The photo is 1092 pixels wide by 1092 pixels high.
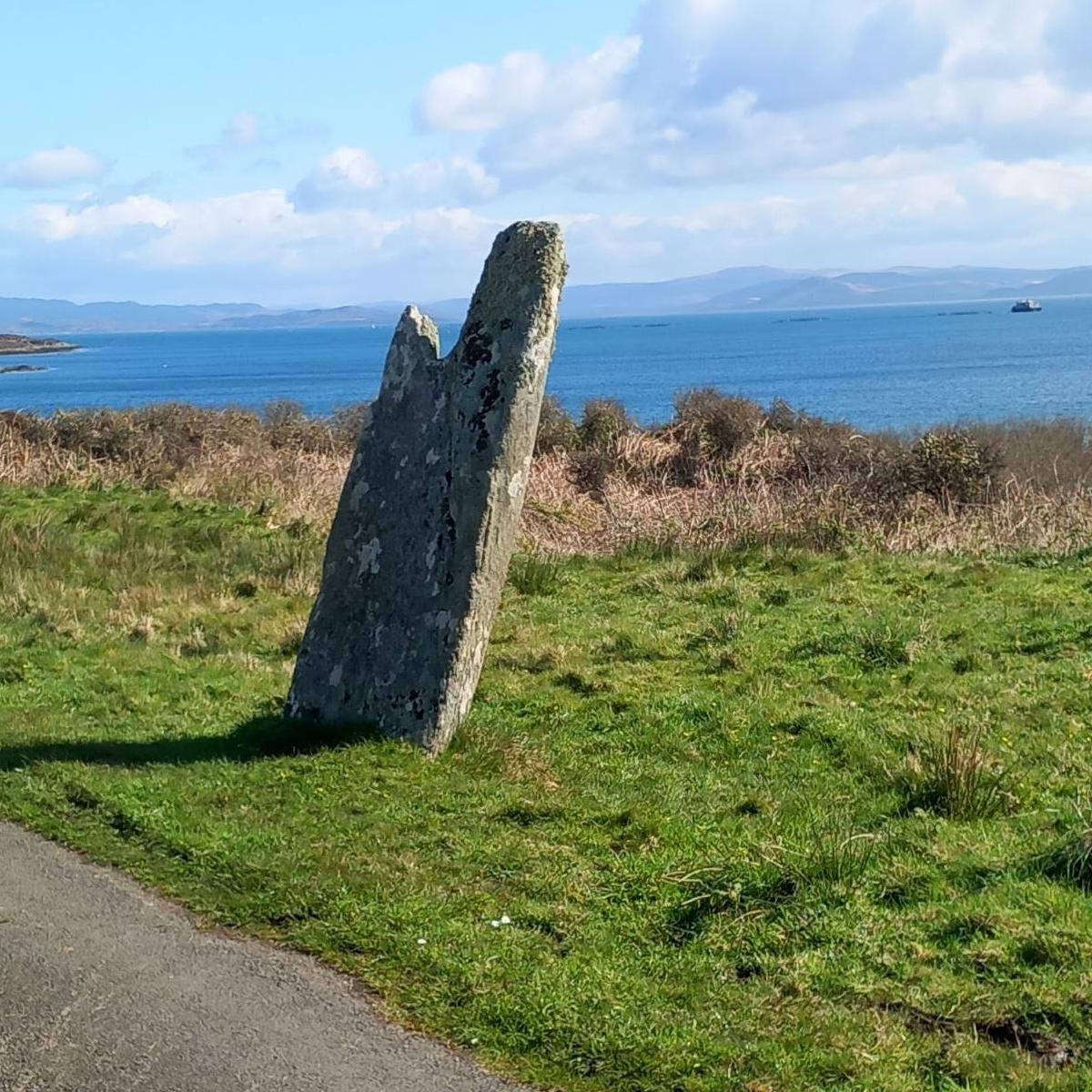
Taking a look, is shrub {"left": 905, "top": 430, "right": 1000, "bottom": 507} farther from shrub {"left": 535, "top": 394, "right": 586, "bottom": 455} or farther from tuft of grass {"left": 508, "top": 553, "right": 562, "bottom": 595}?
tuft of grass {"left": 508, "top": 553, "right": 562, "bottom": 595}

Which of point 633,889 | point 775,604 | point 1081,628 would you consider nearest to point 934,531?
point 775,604

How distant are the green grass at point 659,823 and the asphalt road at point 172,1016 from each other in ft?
0.74

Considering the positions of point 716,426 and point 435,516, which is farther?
point 716,426

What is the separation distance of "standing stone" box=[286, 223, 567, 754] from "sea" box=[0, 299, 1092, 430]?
106ft

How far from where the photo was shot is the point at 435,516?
29.1ft

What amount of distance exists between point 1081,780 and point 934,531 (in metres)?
11.2

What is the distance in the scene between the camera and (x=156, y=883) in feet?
22.0

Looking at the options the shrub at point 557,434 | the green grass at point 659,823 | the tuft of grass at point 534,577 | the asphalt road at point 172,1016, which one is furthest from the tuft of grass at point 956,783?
the shrub at point 557,434

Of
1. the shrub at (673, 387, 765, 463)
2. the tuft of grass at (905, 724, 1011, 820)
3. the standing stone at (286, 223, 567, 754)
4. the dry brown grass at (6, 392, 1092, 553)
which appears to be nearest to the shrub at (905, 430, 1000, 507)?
the dry brown grass at (6, 392, 1092, 553)

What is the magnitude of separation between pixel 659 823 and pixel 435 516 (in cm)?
259

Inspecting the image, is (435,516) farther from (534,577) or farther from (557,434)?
(557,434)

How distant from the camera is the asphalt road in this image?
16.1ft

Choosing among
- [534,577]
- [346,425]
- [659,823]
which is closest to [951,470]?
[534,577]

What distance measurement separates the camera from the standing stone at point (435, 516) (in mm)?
8766
